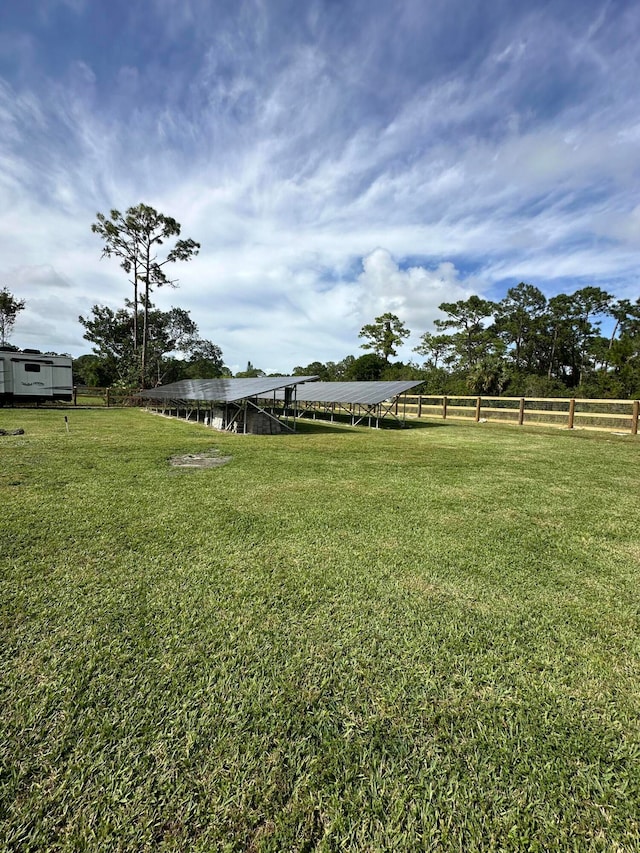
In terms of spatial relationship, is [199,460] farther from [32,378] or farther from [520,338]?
[520,338]

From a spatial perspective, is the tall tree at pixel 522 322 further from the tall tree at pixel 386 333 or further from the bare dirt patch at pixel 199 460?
the bare dirt patch at pixel 199 460

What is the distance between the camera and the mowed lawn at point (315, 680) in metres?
1.25

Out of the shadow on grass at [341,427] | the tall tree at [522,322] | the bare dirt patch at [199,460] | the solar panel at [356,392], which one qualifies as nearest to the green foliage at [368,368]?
the tall tree at [522,322]

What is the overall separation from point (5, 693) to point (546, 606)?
3.16 m

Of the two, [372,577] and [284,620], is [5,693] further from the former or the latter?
[372,577]

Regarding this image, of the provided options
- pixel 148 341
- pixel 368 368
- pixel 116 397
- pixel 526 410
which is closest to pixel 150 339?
pixel 148 341

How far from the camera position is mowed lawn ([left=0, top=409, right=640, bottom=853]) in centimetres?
125

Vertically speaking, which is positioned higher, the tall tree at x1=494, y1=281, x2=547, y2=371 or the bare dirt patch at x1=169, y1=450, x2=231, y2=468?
the tall tree at x1=494, y1=281, x2=547, y2=371

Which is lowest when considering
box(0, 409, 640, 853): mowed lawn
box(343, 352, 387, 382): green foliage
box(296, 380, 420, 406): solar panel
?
box(0, 409, 640, 853): mowed lawn

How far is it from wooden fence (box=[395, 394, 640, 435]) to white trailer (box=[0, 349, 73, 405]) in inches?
702

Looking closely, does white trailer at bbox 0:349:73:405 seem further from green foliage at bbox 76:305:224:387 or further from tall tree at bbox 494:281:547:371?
tall tree at bbox 494:281:547:371

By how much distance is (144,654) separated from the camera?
196 centimetres

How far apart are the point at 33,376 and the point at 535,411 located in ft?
80.3

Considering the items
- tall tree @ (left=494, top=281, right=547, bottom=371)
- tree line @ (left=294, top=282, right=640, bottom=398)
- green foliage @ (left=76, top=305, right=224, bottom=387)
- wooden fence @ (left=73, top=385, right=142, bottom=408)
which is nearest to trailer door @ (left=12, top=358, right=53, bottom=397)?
wooden fence @ (left=73, top=385, right=142, bottom=408)
